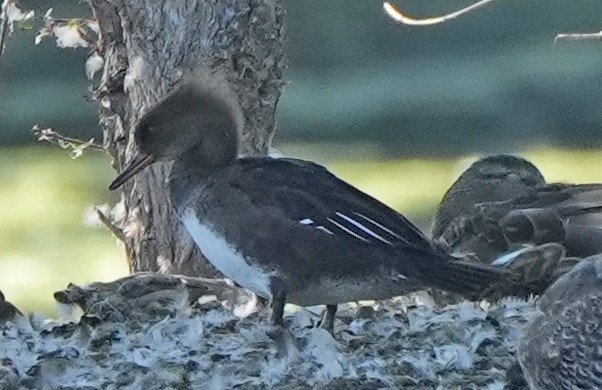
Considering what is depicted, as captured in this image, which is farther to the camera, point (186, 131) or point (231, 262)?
point (186, 131)

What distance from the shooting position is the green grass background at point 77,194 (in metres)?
11.1

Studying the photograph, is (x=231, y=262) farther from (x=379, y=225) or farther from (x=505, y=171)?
(x=505, y=171)

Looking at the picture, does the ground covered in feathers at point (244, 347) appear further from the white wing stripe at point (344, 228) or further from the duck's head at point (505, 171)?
the duck's head at point (505, 171)

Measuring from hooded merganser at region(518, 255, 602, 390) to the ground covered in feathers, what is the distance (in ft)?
1.01

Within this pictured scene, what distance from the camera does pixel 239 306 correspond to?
5.57m

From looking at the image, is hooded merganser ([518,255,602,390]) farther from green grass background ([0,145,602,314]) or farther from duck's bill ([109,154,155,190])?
green grass background ([0,145,602,314])

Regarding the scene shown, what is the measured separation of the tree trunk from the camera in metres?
5.73

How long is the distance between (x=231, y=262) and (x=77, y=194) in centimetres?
784

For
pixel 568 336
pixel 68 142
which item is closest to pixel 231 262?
pixel 568 336

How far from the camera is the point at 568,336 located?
3.79 metres

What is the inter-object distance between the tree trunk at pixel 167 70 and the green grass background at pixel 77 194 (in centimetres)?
469

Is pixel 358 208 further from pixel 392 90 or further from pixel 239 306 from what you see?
pixel 392 90

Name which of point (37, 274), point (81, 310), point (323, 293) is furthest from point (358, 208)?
point (37, 274)

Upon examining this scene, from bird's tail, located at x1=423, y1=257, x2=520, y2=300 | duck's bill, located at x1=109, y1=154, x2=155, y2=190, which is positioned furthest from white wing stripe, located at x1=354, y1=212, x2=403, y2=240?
duck's bill, located at x1=109, y1=154, x2=155, y2=190
